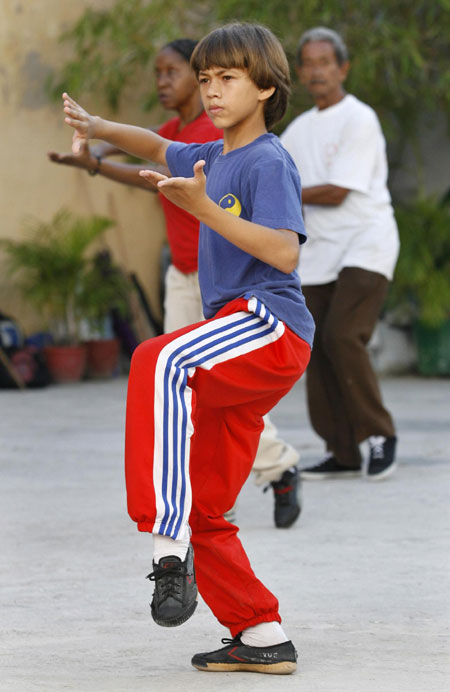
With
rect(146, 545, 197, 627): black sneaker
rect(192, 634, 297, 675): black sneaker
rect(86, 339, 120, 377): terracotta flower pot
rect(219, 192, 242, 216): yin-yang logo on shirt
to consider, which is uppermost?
rect(219, 192, 242, 216): yin-yang logo on shirt

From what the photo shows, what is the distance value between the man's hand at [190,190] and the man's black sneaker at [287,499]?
2238 millimetres

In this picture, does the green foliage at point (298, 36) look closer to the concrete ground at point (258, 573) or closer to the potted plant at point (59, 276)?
the potted plant at point (59, 276)

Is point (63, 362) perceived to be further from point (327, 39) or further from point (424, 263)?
point (327, 39)

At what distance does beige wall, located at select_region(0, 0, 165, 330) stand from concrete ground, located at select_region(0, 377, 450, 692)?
4113 millimetres

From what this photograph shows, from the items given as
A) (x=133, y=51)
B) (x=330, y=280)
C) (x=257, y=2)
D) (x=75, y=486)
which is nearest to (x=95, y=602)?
(x=75, y=486)

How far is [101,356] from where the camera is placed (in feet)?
34.6

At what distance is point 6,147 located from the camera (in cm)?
1052

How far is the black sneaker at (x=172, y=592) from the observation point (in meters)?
2.82

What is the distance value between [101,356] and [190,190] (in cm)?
792

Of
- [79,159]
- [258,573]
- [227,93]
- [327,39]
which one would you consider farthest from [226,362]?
[327,39]

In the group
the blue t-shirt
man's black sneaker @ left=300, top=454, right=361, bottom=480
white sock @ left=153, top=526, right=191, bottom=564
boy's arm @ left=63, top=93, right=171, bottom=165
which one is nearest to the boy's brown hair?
the blue t-shirt

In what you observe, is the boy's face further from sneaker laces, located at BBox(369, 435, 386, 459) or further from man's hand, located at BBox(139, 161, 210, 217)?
sneaker laces, located at BBox(369, 435, 386, 459)

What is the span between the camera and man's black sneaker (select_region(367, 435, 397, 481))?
5.84 meters

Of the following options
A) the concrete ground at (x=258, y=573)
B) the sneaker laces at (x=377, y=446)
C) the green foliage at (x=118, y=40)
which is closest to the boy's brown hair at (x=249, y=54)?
the concrete ground at (x=258, y=573)
